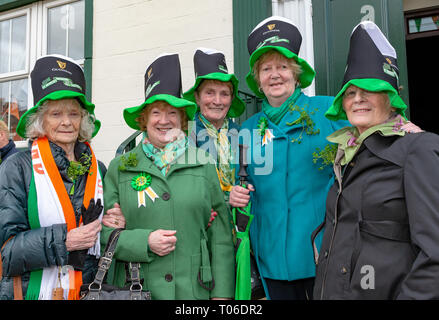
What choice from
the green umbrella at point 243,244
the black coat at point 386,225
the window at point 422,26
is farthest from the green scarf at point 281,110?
the window at point 422,26

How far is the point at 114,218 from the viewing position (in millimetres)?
2148

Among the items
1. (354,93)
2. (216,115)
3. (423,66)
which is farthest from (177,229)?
(423,66)

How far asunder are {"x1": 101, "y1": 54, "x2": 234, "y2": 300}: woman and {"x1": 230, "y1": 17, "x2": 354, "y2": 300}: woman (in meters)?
0.22

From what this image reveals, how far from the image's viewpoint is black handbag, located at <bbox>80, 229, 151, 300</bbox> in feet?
6.32

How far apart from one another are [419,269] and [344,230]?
36cm

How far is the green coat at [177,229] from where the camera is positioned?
2072 mm

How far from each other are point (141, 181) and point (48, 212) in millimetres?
520

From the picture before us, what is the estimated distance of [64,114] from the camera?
2318 mm

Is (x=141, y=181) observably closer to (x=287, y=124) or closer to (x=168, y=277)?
(x=168, y=277)

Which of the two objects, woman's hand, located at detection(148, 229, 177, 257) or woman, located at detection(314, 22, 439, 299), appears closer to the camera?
woman, located at detection(314, 22, 439, 299)

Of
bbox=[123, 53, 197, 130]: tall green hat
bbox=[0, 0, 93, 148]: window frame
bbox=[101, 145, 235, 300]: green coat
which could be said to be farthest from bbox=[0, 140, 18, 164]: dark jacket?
bbox=[101, 145, 235, 300]: green coat

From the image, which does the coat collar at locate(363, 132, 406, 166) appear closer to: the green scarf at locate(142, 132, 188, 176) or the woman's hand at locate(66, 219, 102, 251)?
the green scarf at locate(142, 132, 188, 176)

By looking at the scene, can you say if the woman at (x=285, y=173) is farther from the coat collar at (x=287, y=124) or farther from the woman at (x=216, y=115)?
the woman at (x=216, y=115)

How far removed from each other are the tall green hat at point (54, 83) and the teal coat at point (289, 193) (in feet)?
3.78
